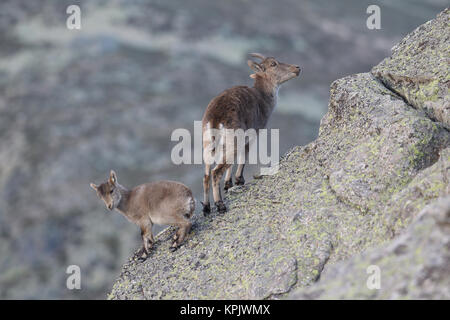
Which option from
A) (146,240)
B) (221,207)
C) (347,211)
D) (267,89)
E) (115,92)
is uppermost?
(115,92)

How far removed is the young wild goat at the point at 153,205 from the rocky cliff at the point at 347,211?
23cm

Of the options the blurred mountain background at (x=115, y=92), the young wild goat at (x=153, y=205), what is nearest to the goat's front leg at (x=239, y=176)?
the young wild goat at (x=153, y=205)

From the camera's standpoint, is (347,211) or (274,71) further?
(274,71)

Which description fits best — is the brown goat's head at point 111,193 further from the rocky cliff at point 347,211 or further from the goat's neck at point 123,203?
the rocky cliff at point 347,211

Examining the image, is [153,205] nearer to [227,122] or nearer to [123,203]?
[123,203]

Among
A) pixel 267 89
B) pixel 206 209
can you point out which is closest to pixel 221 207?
pixel 206 209

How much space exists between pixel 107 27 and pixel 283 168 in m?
55.0

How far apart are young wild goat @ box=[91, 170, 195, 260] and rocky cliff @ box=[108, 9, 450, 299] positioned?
228 millimetres

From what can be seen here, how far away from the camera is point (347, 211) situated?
741 cm

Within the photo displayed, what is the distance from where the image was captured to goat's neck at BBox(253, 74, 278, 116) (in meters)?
12.4

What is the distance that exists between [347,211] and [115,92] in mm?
49816

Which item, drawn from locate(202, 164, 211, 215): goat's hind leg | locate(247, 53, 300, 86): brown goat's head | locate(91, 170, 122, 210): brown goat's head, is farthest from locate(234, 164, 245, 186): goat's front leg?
locate(247, 53, 300, 86): brown goat's head

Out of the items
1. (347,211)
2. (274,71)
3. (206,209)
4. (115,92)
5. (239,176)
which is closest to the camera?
(347,211)

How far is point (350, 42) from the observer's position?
68.7 metres
